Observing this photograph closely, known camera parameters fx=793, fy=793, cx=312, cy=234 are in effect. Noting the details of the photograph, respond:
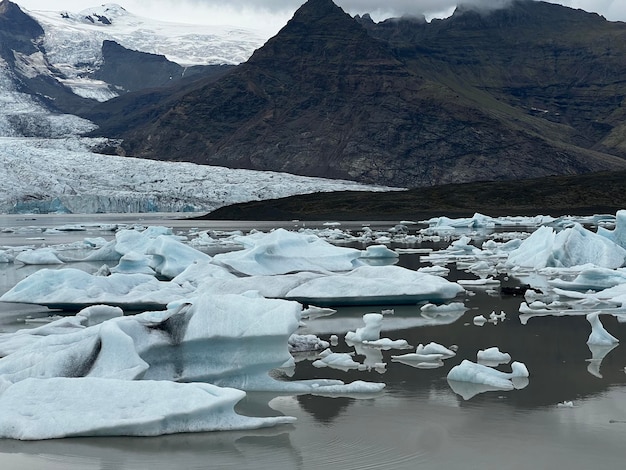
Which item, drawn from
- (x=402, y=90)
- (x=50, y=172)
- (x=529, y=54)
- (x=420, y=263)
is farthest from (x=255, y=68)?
(x=420, y=263)

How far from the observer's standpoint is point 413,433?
→ 18.2ft

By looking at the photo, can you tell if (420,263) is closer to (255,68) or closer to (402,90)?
(402,90)

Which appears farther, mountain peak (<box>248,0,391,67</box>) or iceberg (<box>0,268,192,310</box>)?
mountain peak (<box>248,0,391,67</box>)

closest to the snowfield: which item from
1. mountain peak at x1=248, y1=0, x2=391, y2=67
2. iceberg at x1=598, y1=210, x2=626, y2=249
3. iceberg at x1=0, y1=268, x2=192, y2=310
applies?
iceberg at x1=598, y1=210, x2=626, y2=249

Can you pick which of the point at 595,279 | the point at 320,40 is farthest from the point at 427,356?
the point at 320,40

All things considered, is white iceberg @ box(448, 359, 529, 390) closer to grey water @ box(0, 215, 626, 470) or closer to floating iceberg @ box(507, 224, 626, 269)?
grey water @ box(0, 215, 626, 470)

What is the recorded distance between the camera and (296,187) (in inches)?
2813

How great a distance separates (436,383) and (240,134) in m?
114

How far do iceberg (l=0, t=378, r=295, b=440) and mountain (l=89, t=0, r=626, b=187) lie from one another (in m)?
101

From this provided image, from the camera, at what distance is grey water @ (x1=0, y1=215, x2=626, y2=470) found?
500 cm

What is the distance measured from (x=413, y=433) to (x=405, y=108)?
111 m

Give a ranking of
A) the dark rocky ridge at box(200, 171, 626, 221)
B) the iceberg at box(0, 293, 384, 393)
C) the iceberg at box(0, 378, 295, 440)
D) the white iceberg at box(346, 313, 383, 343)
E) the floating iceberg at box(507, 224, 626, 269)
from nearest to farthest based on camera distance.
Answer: the iceberg at box(0, 378, 295, 440) < the iceberg at box(0, 293, 384, 393) < the white iceberg at box(346, 313, 383, 343) < the floating iceberg at box(507, 224, 626, 269) < the dark rocky ridge at box(200, 171, 626, 221)

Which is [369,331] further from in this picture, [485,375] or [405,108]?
[405,108]

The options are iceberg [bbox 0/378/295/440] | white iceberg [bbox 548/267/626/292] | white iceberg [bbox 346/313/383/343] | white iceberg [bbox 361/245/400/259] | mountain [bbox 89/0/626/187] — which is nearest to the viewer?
iceberg [bbox 0/378/295/440]
